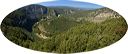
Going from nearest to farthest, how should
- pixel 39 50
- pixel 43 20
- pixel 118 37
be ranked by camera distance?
pixel 39 50 < pixel 118 37 < pixel 43 20

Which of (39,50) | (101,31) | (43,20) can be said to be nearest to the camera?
(39,50)

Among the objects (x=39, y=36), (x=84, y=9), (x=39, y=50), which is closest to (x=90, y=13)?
(x=84, y=9)

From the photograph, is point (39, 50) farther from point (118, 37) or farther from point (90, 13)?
point (90, 13)

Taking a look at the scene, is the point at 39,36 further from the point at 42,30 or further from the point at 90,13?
the point at 90,13

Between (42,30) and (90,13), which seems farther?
(90,13)

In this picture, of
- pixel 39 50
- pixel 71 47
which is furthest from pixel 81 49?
pixel 39 50

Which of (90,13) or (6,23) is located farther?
(90,13)
